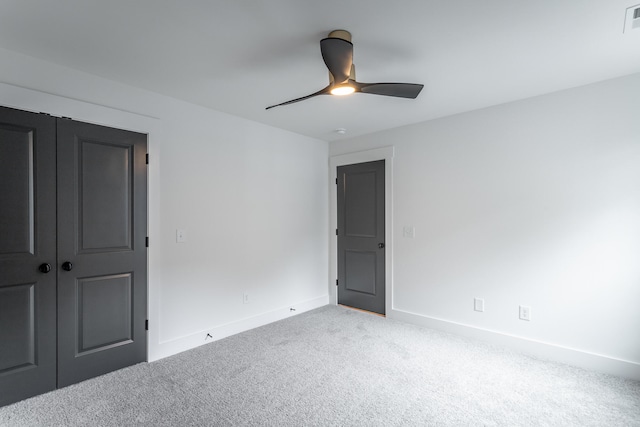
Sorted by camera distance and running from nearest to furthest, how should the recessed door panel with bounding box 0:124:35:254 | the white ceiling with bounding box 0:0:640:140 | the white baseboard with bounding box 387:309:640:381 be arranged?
the white ceiling with bounding box 0:0:640:140 < the recessed door panel with bounding box 0:124:35:254 < the white baseboard with bounding box 387:309:640:381

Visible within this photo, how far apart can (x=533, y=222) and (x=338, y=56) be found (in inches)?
95.8

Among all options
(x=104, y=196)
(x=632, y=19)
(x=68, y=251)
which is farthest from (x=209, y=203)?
(x=632, y=19)

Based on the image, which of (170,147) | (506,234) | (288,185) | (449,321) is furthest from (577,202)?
(170,147)

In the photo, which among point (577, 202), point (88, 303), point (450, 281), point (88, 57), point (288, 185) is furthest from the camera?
point (288, 185)

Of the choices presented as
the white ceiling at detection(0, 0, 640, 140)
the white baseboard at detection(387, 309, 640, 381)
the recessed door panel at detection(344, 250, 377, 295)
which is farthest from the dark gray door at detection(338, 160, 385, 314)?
the white ceiling at detection(0, 0, 640, 140)

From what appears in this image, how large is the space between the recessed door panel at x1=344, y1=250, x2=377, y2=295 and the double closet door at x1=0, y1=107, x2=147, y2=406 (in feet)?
8.41

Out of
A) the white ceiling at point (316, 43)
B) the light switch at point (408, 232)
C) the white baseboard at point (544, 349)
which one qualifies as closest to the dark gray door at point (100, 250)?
the white ceiling at point (316, 43)

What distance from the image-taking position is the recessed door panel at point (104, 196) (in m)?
2.49

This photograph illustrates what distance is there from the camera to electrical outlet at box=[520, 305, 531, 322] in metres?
3.03

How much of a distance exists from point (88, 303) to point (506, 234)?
375 cm

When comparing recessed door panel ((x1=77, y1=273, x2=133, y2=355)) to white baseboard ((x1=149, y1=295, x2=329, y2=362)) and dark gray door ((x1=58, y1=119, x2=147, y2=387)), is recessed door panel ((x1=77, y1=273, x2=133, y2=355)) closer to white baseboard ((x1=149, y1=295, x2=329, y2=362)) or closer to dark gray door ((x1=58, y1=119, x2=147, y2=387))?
dark gray door ((x1=58, y1=119, x2=147, y2=387))

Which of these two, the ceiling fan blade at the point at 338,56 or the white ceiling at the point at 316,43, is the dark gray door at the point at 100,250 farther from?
the ceiling fan blade at the point at 338,56

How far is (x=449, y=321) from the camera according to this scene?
139 inches

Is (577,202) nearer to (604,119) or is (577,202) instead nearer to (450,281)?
(604,119)
